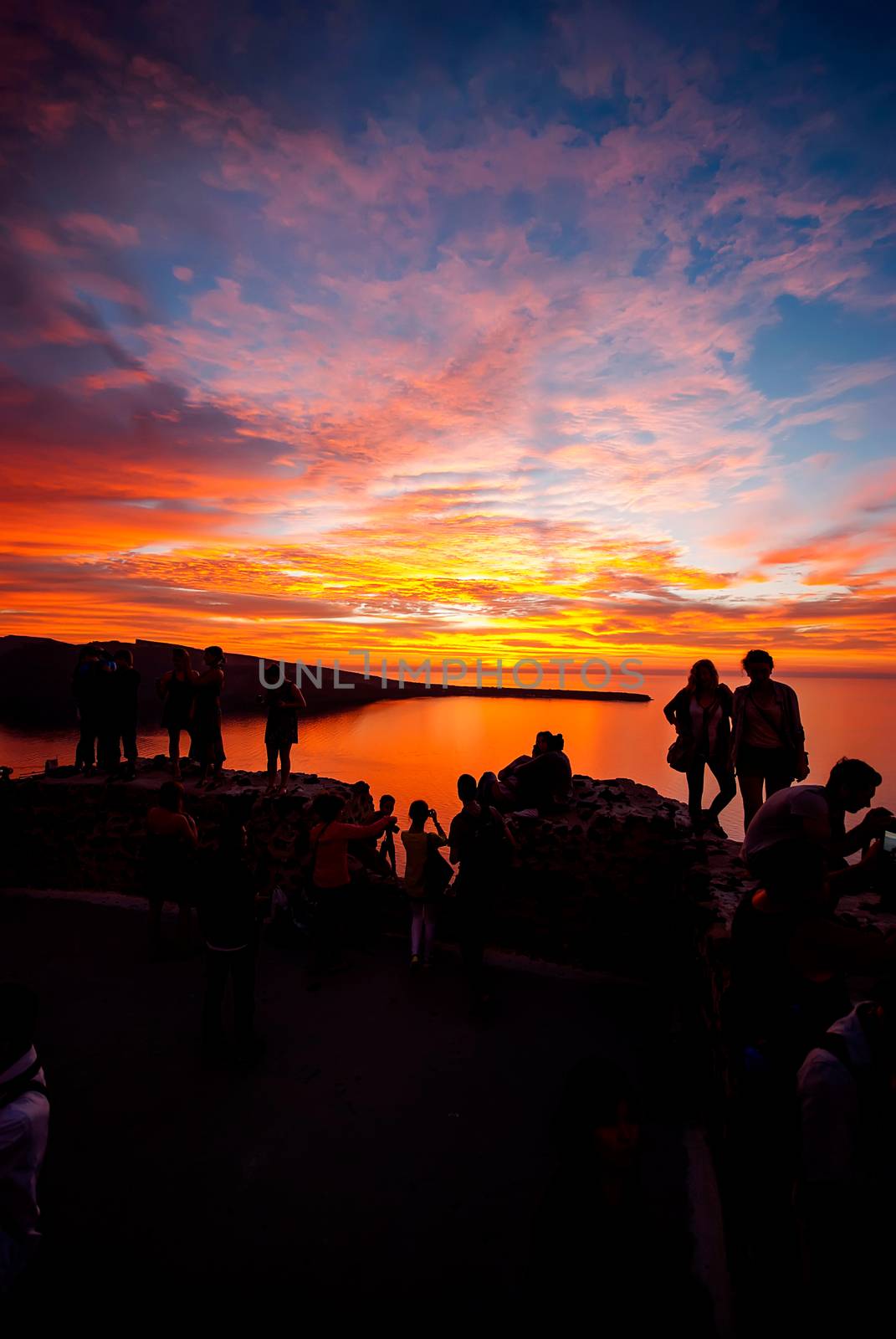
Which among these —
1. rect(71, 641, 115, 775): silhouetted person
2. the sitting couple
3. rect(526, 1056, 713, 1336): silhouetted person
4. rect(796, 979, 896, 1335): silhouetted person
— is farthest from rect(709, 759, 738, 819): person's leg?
rect(71, 641, 115, 775): silhouetted person

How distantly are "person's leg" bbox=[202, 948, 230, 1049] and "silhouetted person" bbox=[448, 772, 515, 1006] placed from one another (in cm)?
204

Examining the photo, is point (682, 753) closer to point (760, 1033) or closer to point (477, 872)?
point (477, 872)

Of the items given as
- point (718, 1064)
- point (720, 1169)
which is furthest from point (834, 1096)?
point (720, 1169)

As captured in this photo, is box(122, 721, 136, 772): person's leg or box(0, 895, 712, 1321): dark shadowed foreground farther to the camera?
box(122, 721, 136, 772): person's leg

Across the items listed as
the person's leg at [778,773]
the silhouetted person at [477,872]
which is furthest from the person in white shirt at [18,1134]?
the person's leg at [778,773]

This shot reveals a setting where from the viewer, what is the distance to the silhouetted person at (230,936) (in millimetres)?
4402

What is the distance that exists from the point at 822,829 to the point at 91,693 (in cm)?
922

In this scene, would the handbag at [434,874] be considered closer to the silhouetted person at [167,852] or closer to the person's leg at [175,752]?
the silhouetted person at [167,852]

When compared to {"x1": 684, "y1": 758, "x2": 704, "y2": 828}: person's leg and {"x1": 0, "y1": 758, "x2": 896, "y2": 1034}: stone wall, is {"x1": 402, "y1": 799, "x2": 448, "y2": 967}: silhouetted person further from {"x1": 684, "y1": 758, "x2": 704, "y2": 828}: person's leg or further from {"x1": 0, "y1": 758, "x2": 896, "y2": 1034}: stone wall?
{"x1": 684, "y1": 758, "x2": 704, "y2": 828}: person's leg

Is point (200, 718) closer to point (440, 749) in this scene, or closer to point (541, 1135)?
point (541, 1135)

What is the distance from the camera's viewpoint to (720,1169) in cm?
348

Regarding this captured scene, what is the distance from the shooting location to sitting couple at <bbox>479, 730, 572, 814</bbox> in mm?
6922

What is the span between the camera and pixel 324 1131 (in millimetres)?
3865

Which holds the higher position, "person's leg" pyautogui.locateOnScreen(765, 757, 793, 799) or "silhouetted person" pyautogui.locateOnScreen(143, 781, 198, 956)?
"person's leg" pyautogui.locateOnScreen(765, 757, 793, 799)
